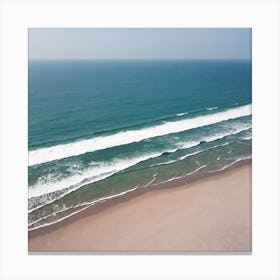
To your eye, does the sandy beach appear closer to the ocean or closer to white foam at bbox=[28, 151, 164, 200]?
the ocean

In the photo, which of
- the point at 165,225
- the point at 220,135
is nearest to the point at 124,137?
the point at 165,225

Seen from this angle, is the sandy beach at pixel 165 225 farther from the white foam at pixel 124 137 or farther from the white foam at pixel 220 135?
the white foam at pixel 124 137

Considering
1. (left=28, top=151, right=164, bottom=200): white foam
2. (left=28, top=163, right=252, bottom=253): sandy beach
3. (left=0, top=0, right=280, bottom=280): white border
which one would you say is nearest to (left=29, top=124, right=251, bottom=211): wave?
(left=28, top=151, right=164, bottom=200): white foam

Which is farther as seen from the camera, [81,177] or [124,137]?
[124,137]
